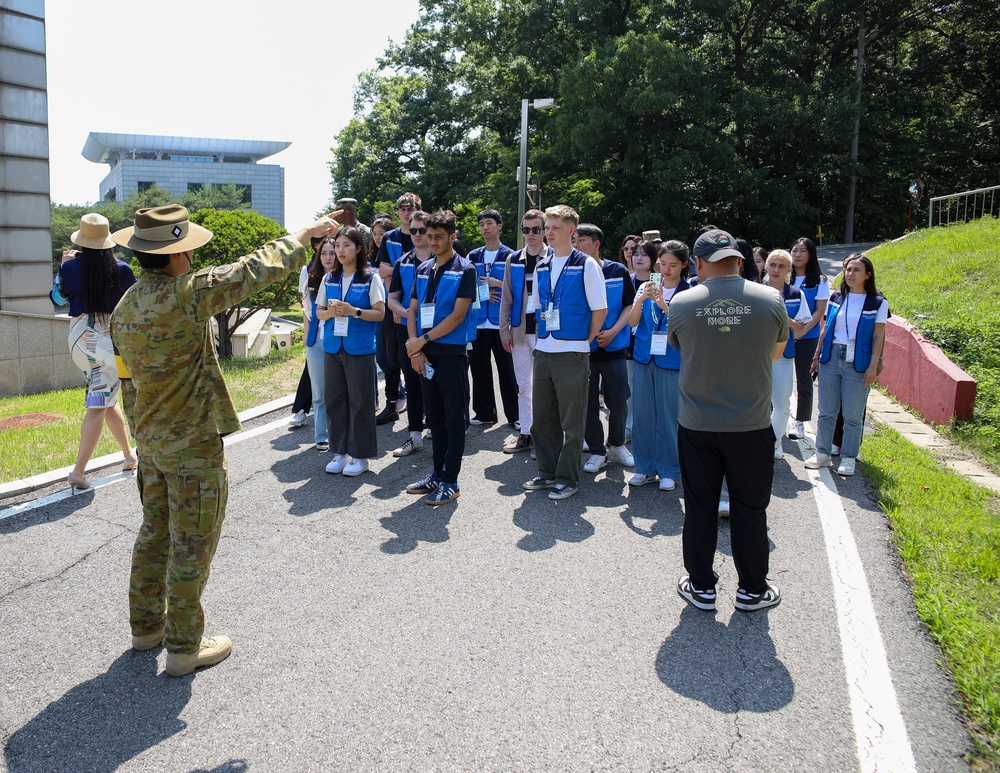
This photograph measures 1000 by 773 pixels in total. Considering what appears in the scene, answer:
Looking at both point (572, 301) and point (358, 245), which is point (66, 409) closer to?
point (358, 245)

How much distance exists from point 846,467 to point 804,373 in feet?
5.04

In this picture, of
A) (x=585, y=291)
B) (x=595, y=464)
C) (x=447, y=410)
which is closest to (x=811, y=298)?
(x=595, y=464)

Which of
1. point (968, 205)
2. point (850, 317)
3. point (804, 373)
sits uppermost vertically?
point (968, 205)

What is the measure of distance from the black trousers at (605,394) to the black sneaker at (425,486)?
1463 millimetres

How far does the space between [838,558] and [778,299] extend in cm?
187

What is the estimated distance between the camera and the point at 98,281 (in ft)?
18.4

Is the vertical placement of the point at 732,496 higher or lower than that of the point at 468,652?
higher

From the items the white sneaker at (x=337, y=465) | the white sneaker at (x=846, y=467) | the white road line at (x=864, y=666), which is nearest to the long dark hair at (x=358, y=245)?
the white sneaker at (x=337, y=465)

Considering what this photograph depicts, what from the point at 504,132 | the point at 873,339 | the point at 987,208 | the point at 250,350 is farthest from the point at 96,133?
the point at 873,339

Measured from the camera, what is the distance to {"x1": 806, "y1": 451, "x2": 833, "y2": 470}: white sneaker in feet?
21.7

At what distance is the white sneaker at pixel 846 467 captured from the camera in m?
6.38

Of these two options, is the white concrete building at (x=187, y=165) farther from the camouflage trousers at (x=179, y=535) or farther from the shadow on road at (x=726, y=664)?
the shadow on road at (x=726, y=664)

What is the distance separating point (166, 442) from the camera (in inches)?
131

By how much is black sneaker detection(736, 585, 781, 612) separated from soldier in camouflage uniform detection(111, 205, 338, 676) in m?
2.58
